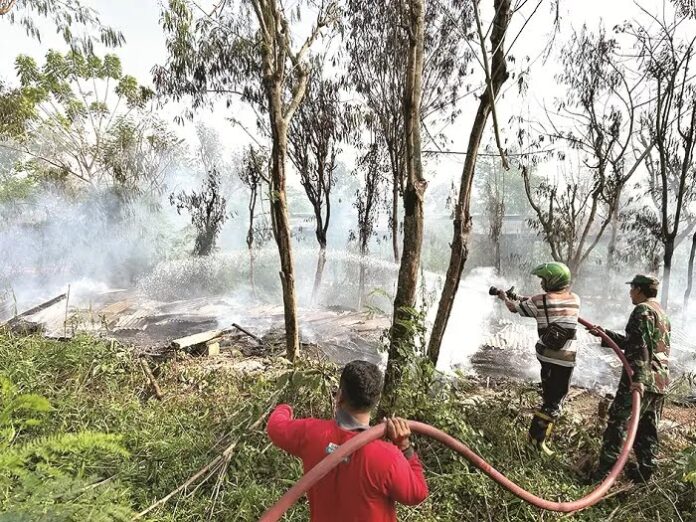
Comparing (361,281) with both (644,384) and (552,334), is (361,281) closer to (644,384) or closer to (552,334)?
(552,334)

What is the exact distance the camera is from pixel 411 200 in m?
3.38

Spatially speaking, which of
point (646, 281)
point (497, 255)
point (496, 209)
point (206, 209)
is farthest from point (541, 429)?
point (206, 209)

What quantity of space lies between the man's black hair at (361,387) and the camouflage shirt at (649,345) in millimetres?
2224

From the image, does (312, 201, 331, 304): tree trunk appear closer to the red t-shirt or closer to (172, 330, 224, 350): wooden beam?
(172, 330, 224, 350): wooden beam

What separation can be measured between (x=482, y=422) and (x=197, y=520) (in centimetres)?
209

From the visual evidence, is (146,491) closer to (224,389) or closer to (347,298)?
(224,389)

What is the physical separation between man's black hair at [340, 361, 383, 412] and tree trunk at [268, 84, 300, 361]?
3.82 m

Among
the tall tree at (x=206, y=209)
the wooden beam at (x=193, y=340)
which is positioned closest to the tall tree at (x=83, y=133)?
the tall tree at (x=206, y=209)

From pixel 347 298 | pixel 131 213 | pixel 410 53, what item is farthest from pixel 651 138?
pixel 131 213

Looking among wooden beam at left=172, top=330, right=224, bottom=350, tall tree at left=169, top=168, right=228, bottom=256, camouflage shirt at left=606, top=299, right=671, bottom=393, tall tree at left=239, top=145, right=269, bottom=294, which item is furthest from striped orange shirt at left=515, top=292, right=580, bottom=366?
tall tree at left=169, top=168, right=228, bottom=256

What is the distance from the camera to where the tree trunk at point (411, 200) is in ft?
10.7

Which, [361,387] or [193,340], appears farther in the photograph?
[193,340]

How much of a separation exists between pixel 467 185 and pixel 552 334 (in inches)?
51.6

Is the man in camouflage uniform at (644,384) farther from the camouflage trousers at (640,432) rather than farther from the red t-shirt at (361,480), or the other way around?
the red t-shirt at (361,480)
